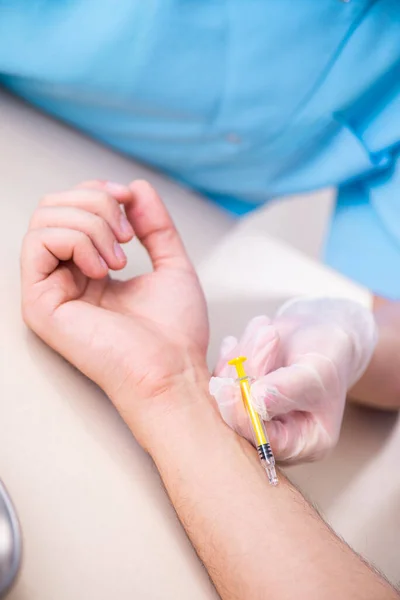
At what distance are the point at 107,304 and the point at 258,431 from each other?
0.64ft

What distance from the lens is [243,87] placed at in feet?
2.22

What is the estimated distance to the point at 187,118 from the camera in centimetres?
72

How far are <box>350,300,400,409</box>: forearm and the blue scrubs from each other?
0.05 metres

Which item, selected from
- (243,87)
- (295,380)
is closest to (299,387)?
(295,380)

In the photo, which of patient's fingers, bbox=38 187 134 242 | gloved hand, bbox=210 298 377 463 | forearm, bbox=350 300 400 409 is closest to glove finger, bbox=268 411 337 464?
gloved hand, bbox=210 298 377 463

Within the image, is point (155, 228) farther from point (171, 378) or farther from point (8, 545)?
point (8, 545)

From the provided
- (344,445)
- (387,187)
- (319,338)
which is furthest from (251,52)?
(344,445)

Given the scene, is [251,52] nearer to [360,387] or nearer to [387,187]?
[387,187]

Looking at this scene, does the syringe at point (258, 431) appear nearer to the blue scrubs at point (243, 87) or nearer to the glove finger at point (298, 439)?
the glove finger at point (298, 439)

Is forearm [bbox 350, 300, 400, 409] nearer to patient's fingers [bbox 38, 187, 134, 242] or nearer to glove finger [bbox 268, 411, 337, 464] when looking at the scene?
glove finger [bbox 268, 411, 337, 464]

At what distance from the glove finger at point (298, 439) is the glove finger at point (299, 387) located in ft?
0.04

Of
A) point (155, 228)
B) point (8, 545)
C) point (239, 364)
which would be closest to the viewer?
point (8, 545)

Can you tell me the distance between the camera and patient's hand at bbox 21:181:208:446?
0.50 m

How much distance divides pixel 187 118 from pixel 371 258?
0.31m
